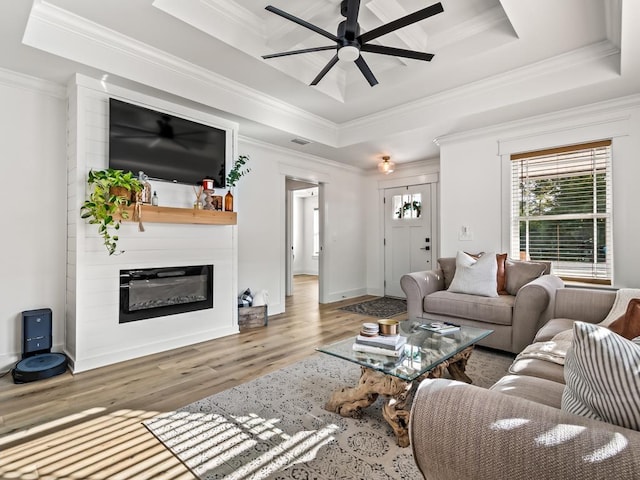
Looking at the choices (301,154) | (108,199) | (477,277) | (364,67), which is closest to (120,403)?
(108,199)

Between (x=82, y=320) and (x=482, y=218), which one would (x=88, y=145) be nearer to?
(x=82, y=320)

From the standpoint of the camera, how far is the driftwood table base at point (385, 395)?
72.3 inches

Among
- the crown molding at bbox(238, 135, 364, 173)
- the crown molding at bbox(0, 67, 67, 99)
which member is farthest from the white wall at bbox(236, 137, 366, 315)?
the crown molding at bbox(0, 67, 67, 99)

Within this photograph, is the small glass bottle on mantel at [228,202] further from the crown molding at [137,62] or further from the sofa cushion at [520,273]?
the sofa cushion at [520,273]

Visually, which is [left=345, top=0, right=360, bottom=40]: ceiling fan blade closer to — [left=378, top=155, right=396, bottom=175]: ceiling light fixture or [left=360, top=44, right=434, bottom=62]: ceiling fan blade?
[left=360, top=44, right=434, bottom=62]: ceiling fan blade

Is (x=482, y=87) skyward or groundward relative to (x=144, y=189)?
skyward

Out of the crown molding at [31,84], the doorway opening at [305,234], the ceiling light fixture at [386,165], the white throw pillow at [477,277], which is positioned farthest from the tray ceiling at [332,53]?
the doorway opening at [305,234]

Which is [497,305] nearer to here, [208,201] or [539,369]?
[539,369]

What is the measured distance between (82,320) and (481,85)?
14.4 feet

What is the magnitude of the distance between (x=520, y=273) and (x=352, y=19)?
9.64 ft

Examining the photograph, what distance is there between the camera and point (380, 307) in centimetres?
528

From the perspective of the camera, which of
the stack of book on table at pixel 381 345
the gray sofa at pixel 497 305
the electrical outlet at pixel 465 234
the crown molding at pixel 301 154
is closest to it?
the stack of book on table at pixel 381 345

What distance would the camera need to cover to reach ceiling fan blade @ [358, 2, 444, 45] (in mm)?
2002

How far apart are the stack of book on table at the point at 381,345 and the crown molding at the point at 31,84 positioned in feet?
11.0
